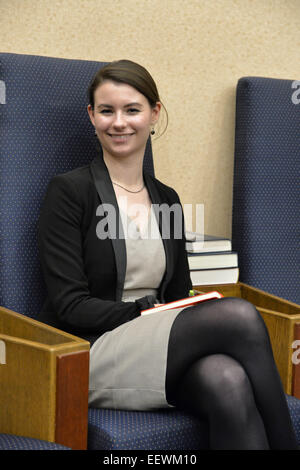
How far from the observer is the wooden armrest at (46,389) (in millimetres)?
1219

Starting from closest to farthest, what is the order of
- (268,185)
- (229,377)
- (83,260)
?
(229,377)
(83,260)
(268,185)

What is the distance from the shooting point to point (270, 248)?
2.21 metres

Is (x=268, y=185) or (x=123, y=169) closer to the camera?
(x=123, y=169)

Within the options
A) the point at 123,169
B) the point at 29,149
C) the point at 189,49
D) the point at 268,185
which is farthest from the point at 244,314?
the point at 189,49

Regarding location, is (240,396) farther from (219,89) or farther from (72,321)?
(219,89)

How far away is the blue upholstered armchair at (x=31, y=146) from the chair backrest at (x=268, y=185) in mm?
643

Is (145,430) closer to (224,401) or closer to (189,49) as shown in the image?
(224,401)

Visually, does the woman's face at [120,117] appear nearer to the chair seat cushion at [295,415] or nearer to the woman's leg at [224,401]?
the woman's leg at [224,401]

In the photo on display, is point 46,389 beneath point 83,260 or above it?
beneath

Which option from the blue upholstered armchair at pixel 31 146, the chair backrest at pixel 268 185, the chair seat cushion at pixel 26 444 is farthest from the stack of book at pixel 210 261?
the chair seat cushion at pixel 26 444

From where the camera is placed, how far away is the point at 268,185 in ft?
7.23

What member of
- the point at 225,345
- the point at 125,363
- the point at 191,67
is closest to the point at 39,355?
the point at 125,363

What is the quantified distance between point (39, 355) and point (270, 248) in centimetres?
120

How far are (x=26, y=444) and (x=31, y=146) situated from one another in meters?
0.91
